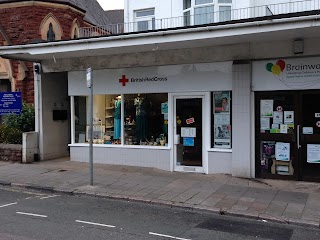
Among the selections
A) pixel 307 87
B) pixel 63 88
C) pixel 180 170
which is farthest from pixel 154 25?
pixel 307 87

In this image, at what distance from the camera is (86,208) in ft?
24.7

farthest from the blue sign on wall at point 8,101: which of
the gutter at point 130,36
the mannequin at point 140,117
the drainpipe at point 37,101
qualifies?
the mannequin at point 140,117

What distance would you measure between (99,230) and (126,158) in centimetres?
588

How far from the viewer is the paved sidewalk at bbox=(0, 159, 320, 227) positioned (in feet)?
24.1

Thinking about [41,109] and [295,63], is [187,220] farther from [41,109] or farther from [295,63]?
[41,109]

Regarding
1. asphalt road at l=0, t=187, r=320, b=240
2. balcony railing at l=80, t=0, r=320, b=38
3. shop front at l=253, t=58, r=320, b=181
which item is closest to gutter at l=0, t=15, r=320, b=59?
balcony railing at l=80, t=0, r=320, b=38

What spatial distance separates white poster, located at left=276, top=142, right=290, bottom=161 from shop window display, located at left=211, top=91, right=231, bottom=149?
1.29 m

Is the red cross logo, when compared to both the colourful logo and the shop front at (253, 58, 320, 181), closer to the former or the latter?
the shop front at (253, 58, 320, 181)

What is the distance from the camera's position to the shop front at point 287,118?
31.0ft

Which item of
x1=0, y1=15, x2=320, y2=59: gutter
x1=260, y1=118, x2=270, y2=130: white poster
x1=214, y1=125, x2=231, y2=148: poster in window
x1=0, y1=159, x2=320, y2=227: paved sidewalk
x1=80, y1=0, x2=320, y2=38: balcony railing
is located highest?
x1=80, y1=0, x2=320, y2=38: balcony railing

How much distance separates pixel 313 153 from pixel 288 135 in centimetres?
71

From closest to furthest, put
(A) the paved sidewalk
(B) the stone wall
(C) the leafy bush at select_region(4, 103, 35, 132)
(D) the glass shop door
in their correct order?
(A) the paved sidewalk → (D) the glass shop door → (B) the stone wall → (C) the leafy bush at select_region(4, 103, 35, 132)

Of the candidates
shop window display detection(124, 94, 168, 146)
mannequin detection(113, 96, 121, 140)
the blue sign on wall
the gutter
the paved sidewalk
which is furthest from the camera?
the blue sign on wall

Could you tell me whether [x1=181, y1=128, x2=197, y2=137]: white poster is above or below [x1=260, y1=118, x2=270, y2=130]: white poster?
below
